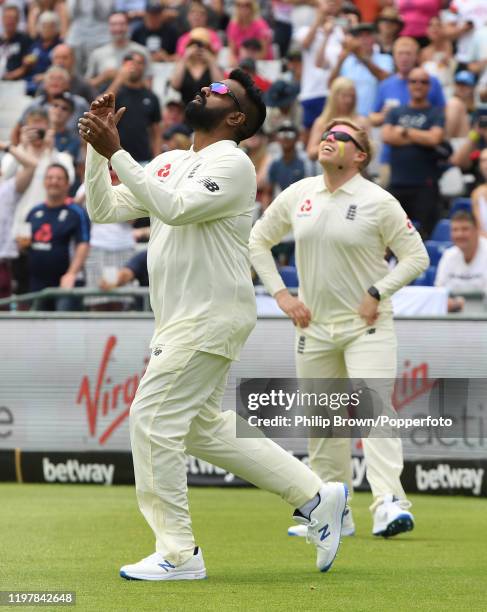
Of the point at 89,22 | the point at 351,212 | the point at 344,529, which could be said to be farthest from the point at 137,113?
the point at 344,529

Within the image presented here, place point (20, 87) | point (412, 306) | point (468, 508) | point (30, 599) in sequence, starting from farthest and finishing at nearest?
point (20, 87)
point (412, 306)
point (468, 508)
point (30, 599)

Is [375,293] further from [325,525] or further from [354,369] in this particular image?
[325,525]

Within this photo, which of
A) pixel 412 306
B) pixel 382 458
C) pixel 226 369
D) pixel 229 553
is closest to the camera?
pixel 226 369

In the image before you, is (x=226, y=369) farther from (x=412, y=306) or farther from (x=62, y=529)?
(x=412, y=306)

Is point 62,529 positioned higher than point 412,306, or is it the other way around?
point 412,306

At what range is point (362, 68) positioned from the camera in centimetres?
1698

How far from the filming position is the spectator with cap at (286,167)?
15.3 meters

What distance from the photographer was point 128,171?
6.27m

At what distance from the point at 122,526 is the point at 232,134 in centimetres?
327

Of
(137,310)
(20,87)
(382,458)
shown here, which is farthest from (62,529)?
(20,87)

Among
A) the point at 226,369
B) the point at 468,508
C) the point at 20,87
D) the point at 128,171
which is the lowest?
the point at 468,508

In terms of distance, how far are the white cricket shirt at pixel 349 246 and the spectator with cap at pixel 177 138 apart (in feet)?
22.0

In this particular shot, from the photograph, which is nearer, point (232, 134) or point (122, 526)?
point (232, 134)

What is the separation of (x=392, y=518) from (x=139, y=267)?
5.77 m
